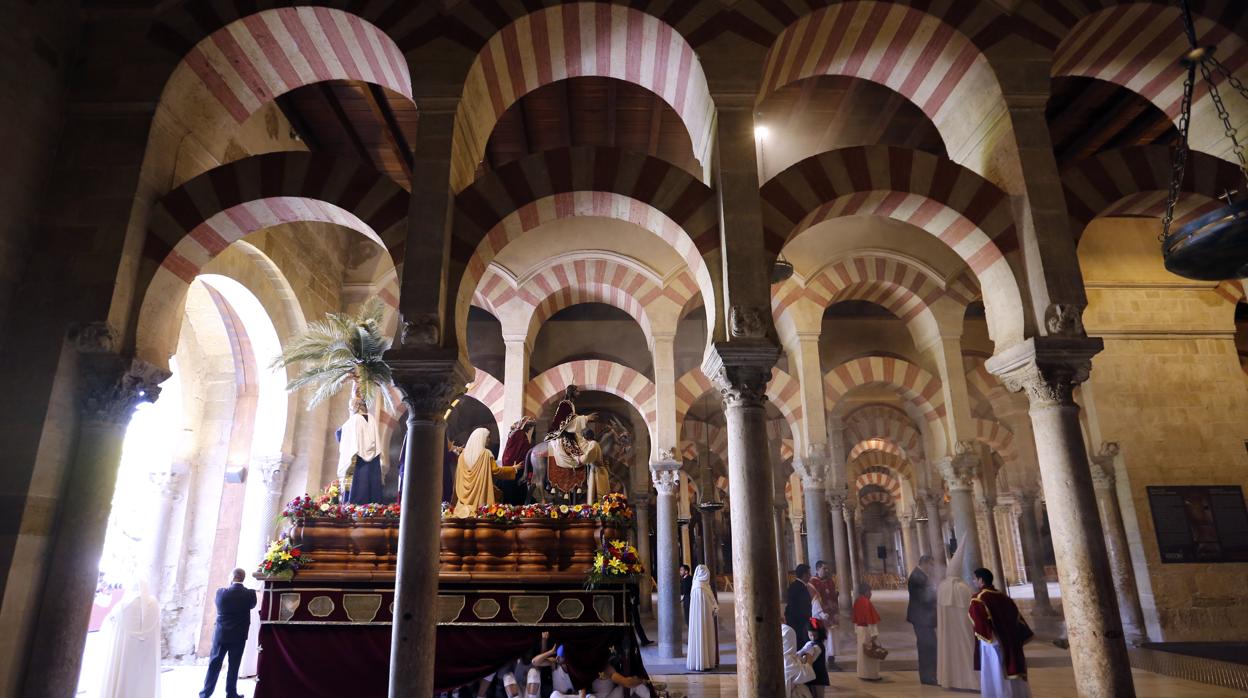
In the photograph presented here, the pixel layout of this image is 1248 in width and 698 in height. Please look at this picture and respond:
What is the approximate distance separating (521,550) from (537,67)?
Result: 3.96m

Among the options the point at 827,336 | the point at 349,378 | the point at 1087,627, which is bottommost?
the point at 1087,627

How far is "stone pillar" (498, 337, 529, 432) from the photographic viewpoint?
862 centimetres

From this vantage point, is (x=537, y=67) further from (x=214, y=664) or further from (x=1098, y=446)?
(x=1098, y=446)

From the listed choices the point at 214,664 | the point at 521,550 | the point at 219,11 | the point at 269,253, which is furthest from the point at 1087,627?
the point at 269,253

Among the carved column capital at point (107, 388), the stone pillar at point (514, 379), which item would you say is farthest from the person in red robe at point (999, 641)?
the carved column capital at point (107, 388)

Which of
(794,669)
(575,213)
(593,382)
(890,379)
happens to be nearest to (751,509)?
(794,669)

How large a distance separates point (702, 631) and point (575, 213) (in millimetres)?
4585

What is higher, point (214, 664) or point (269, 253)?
point (269, 253)

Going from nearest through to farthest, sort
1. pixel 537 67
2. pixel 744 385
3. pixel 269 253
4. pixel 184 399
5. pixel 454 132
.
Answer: pixel 744 385 → pixel 454 132 → pixel 537 67 → pixel 269 253 → pixel 184 399

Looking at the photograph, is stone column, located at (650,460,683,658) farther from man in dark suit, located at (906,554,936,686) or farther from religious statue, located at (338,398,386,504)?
religious statue, located at (338,398,386,504)

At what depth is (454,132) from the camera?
5.07m

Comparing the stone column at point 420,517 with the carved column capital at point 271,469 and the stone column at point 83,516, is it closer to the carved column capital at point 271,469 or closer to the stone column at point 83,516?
the stone column at point 83,516

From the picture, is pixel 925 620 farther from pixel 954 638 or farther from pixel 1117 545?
pixel 1117 545

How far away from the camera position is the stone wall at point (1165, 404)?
758 centimetres
